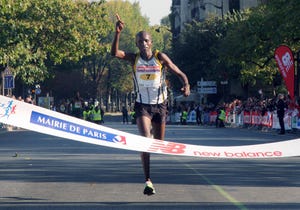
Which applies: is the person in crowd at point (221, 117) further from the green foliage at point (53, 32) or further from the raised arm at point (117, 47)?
the raised arm at point (117, 47)

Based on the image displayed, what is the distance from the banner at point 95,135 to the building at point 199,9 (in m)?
72.7

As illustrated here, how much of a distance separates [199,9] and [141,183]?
326ft

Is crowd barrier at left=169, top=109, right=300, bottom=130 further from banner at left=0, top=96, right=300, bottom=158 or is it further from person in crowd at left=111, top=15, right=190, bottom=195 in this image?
banner at left=0, top=96, right=300, bottom=158

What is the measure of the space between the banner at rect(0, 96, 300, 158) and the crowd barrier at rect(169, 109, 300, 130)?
30170mm

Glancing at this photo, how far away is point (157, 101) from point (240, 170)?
19.7 feet

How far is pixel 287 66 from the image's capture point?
126 feet

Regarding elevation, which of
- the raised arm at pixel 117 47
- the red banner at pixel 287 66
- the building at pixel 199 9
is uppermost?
the building at pixel 199 9

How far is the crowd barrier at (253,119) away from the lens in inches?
1655

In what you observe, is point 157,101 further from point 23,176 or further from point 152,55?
point 23,176

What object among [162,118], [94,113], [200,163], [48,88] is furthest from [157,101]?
[48,88]

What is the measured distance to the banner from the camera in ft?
34.4

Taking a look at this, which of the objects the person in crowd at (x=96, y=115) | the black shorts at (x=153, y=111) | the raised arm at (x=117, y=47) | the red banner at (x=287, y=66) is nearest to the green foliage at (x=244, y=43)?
the red banner at (x=287, y=66)

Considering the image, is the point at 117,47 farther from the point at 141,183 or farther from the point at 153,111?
the point at 141,183

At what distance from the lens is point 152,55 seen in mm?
12297
